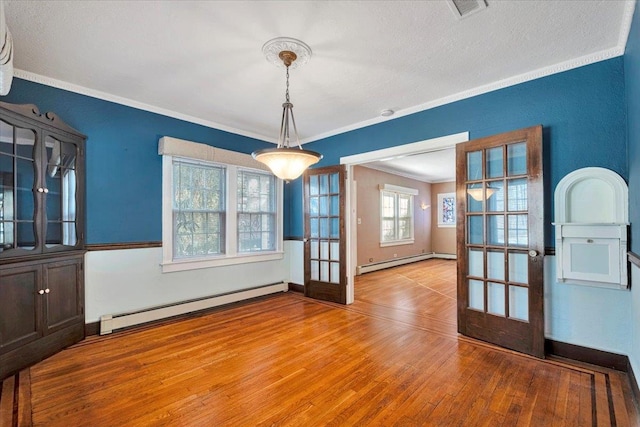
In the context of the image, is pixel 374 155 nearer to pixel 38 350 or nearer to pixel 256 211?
pixel 256 211

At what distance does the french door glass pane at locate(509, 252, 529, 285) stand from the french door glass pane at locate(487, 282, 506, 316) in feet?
0.50

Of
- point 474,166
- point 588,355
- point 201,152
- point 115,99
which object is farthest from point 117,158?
point 588,355

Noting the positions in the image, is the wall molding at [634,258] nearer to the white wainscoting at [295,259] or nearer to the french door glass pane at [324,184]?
the french door glass pane at [324,184]

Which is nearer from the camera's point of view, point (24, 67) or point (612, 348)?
point (612, 348)

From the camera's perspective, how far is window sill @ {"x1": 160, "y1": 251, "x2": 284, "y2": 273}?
3871 mm

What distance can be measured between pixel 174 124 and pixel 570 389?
16.1 feet

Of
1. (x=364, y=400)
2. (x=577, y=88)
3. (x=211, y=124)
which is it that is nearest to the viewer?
(x=364, y=400)

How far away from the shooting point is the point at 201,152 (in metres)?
4.06

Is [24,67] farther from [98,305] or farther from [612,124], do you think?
[612,124]

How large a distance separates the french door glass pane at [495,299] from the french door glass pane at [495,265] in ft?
0.26

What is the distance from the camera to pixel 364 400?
2.11 m

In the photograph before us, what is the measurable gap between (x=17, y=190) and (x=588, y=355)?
17.1ft

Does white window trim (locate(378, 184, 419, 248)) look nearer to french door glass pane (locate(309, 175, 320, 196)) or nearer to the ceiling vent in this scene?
french door glass pane (locate(309, 175, 320, 196))

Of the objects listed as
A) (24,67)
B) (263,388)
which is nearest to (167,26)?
(24,67)
